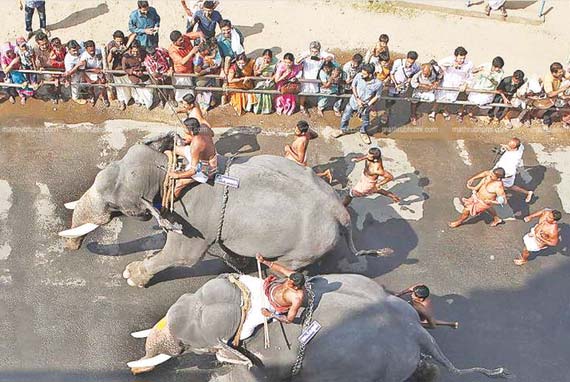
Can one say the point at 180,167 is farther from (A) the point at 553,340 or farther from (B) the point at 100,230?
(A) the point at 553,340

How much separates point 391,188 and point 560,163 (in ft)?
9.96

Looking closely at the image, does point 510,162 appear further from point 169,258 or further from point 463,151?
point 169,258

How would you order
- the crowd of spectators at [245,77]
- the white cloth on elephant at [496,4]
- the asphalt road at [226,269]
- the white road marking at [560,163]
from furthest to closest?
the white cloth on elephant at [496,4] < the white road marking at [560,163] < the crowd of spectators at [245,77] < the asphalt road at [226,269]

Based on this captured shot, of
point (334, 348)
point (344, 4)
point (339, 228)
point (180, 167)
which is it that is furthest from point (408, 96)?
point (334, 348)

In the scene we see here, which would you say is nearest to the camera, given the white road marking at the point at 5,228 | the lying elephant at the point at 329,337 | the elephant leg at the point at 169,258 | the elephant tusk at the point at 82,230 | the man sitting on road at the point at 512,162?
the lying elephant at the point at 329,337

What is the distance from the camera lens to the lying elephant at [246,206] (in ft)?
25.8

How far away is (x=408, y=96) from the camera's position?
1181 centimetres

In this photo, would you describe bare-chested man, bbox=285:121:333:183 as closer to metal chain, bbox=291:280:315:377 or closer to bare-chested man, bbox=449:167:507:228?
bare-chested man, bbox=449:167:507:228

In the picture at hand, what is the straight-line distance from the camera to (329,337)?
6.98 metres

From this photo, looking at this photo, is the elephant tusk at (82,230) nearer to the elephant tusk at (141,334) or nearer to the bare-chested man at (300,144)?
the elephant tusk at (141,334)

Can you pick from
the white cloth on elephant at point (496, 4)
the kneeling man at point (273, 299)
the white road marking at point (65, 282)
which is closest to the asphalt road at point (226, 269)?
the white road marking at point (65, 282)

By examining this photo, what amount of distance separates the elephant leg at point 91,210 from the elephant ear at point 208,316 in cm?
158

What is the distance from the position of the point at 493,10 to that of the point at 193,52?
6791 mm

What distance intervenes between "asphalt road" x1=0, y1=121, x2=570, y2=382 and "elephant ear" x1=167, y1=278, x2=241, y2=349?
4.54ft
